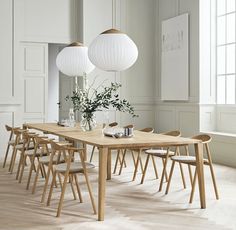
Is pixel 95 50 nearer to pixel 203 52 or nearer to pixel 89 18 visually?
pixel 203 52

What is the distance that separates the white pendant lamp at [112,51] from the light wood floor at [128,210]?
165cm

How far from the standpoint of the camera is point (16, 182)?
6465mm

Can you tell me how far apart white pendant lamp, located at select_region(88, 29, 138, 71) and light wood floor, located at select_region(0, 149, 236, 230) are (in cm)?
165

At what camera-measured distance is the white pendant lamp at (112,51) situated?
18.8 ft

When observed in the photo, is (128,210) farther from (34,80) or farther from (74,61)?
(34,80)

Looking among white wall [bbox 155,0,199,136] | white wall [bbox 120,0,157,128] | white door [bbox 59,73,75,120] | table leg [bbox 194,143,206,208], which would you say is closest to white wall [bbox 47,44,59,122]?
white door [bbox 59,73,75,120]

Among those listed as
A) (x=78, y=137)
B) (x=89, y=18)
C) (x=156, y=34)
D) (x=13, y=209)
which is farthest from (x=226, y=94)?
(x=13, y=209)

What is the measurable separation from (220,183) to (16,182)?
2923 mm

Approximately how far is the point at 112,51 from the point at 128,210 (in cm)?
206

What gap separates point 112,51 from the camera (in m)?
5.72

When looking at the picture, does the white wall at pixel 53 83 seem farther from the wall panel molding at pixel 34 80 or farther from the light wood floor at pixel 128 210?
the light wood floor at pixel 128 210

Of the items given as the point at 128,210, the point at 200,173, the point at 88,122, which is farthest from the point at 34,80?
the point at 200,173

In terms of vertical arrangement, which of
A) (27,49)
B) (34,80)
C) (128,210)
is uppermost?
(27,49)

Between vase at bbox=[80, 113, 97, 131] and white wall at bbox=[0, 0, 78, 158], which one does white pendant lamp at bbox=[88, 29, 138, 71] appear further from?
white wall at bbox=[0, 0, 78, 158]
